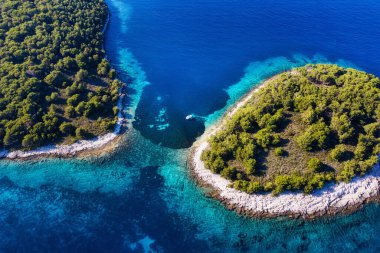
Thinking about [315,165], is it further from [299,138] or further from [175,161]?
[175,161]

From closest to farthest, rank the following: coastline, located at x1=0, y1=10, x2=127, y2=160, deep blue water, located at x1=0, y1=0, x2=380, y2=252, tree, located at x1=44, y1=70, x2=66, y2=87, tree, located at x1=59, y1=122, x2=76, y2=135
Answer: deep blue water, located at x1=0, y1=0, x2=380, y2=252 < coastline, located at x1=0, y1=10, x2=127, y2=160 < tree, located at x1=59, y1=122, x2=76, y2=135 < tree, located at x1=44, y1=70, x2=66, y2=87

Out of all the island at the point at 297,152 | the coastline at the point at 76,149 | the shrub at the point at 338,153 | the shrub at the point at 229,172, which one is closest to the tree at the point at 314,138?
the island at the point at 297,152

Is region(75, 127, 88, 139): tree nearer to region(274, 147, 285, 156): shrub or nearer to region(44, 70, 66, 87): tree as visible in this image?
region(44, 70, 66, 87): tree

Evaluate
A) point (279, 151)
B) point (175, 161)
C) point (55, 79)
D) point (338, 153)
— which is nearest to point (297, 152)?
point (279, 151)

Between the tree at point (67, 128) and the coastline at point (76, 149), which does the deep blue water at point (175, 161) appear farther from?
the tree at point (67, 128)

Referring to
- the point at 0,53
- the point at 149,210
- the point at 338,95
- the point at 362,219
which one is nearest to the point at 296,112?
the point at 338,95

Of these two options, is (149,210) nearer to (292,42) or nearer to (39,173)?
(39,173)

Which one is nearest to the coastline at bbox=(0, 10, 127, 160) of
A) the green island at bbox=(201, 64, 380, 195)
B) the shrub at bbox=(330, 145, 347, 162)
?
the green island at bbox=(201, 64, 380, 195)
